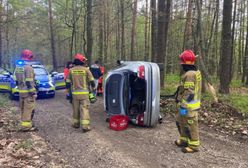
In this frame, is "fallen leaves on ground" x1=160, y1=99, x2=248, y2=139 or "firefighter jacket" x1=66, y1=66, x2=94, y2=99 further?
"firefighter jacket" x1=66, y1=66, x2=94, y2=99

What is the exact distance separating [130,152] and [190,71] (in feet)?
7.01

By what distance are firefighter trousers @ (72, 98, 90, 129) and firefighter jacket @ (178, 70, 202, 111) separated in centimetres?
278

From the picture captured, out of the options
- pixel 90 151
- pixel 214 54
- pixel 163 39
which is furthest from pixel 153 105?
pixel 214 54

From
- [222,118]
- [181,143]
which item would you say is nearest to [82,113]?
[181,143]

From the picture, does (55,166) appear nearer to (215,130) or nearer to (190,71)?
(190,71)

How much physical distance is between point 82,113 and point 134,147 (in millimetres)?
2114

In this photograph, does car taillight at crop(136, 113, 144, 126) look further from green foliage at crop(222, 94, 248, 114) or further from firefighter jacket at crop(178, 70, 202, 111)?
green foliage at crop(222, 94, 248, 114)

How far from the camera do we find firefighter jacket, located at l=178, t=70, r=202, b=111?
19.8 ft

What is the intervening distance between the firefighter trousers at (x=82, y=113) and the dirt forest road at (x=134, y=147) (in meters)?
0.23

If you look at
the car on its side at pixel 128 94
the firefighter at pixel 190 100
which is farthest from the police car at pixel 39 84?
the firefighter at pixel 190 100

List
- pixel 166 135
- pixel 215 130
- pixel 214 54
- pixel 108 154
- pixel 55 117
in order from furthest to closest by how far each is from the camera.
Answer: pixel 214 54 → pixel 55 117 → pixel 215 130 → pixel 166 135 → pixel 108 154

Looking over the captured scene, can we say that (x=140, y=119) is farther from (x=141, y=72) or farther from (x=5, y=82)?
(x=5, y=82)

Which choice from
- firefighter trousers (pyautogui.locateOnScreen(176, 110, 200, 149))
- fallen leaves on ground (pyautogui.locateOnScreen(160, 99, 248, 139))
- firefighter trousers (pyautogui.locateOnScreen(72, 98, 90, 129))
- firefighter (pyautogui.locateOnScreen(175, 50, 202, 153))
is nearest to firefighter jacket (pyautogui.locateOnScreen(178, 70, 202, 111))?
firefighter (pyautogui.locateOnScreen(175, 50, 202, 153))

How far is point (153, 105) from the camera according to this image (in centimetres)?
764
